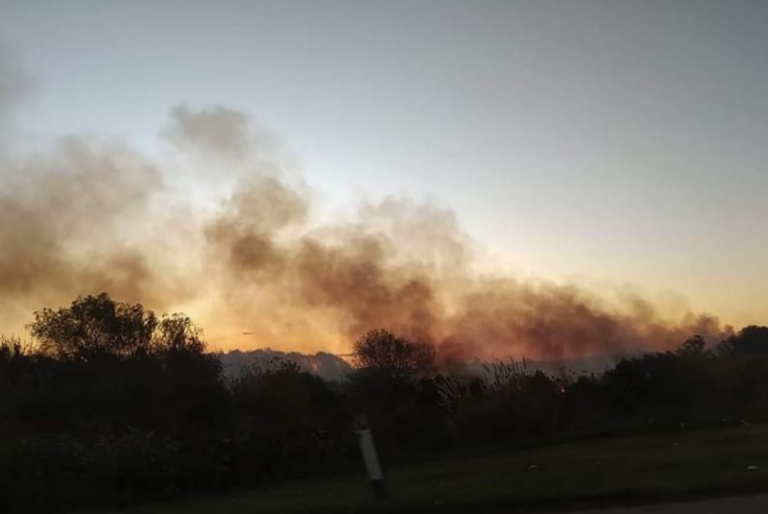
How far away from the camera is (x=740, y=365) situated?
105 feet

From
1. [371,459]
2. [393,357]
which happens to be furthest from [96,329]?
[371,459]

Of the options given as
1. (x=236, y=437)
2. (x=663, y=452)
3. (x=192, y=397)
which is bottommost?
(x=663, y=452)

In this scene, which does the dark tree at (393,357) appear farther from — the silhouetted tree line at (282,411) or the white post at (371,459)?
the white post at (371,459)

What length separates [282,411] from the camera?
31.4m

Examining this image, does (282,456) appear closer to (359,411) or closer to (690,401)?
(359,411)

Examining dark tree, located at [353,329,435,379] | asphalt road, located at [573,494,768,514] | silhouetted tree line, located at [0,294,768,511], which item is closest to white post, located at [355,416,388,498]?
asphalt road, located at [573,494,768,514]

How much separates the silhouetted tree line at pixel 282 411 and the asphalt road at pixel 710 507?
39.3ft

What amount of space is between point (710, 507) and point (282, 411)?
2306 centimetres

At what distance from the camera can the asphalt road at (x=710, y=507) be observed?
9594mm

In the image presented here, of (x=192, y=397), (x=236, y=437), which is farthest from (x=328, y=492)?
(x=192, y=397)

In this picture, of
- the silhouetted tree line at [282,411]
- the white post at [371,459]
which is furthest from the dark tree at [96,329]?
the white post at [371,459]

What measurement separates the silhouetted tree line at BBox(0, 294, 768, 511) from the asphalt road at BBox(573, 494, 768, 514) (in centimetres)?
1199

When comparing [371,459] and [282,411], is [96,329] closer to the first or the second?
[282,411]

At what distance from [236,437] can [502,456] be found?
7.12 m
